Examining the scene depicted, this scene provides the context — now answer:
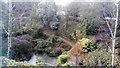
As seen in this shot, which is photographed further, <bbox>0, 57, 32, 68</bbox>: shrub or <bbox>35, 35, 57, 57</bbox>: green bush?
<bbox>35, 35, 57, 57</bbox>: green bush

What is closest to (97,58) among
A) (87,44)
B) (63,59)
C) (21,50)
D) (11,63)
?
(87,44)

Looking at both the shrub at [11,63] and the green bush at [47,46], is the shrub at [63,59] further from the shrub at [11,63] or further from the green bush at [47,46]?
the shrub at [11,63]

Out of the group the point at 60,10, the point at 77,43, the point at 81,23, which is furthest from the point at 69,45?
the point at 60,10

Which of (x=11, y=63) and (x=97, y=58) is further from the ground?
(x=11, y=63)

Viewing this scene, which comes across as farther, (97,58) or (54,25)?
(97,58)

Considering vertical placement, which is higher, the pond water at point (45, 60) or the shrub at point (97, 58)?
the pond water at point (45, 60)

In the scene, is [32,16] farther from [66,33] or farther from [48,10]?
[66,33]

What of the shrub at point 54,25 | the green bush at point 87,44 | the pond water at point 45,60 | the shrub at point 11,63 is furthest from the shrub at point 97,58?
the shrub at point 11,63

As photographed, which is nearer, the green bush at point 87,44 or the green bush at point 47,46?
the green bush at point 47,46

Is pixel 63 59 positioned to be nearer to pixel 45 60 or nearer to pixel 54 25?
pixel 45 60

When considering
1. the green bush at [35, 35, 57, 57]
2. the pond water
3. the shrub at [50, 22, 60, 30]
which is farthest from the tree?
the pond water

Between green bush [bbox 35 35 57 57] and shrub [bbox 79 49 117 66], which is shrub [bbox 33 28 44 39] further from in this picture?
shrub [bbox 79 49 117 66]
